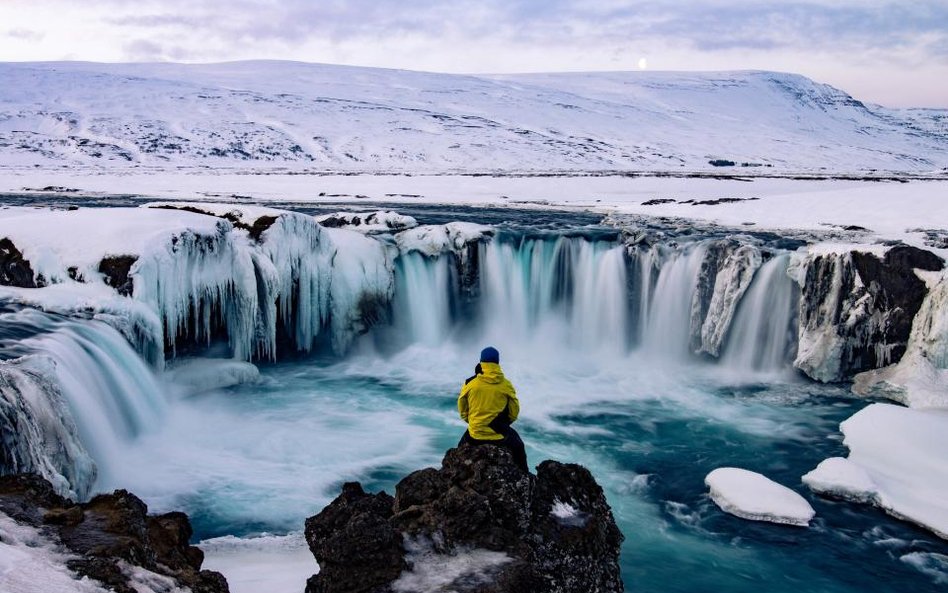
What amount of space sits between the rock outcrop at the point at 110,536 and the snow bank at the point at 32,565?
0.06m

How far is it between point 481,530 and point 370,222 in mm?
14238

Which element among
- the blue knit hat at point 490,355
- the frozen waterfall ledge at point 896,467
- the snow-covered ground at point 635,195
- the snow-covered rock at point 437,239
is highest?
the snow-covered ground at point 635,195

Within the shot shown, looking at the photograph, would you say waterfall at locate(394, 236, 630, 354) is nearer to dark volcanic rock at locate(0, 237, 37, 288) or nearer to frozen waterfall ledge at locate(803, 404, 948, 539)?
frozen waterfall ledge at locate(803, 404, 948, 539)

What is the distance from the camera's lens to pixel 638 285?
55.7ft

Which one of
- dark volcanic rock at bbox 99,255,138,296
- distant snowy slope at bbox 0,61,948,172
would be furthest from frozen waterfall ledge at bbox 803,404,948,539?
distant snowy slope at bbox 0,61,948,172

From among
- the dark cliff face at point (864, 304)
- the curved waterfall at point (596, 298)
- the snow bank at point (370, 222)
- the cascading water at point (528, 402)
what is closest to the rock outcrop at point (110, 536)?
the cascading water at point (528, 402)

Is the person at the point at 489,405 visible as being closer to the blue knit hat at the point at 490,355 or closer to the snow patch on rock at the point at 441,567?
the blue knit hat at the point at 490,355

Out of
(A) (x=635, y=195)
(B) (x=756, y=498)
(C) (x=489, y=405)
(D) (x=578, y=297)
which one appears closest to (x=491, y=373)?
(C) (x=489, y=405)

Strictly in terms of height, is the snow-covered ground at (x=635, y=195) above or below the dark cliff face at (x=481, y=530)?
above

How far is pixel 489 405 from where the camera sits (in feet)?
20.0

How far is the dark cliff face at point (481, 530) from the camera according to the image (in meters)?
4.43

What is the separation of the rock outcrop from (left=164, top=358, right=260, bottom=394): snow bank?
289 inches

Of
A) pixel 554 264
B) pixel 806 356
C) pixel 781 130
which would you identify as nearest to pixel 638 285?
pixel 554 264

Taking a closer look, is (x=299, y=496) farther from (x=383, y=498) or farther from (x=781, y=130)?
(x=781, y=130)
